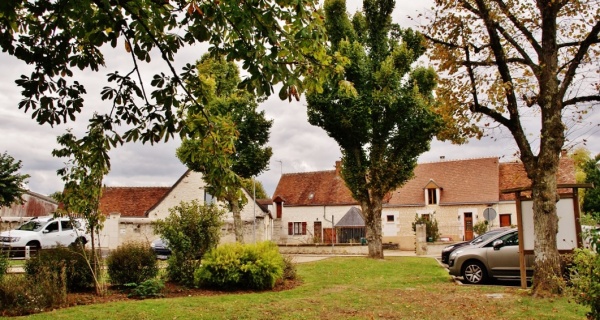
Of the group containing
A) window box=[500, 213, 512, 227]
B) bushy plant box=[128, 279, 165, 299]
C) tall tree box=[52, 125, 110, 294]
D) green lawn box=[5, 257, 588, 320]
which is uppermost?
tall tree box=[52, 125, 110, 294]

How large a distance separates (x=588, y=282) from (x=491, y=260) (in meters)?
8.20

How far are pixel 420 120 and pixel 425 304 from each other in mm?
14321

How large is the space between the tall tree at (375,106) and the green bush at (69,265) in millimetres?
13617

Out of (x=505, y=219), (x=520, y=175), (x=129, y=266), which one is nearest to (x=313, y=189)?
(x=505, y=219)

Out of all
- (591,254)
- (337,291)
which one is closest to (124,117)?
(591,254)

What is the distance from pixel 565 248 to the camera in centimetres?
1217

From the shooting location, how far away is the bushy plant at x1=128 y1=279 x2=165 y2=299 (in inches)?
447

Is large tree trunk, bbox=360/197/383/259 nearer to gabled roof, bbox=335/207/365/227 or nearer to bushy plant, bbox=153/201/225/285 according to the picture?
bushy plant, bbox=153/201/225/285

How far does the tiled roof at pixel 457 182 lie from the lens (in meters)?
41.4

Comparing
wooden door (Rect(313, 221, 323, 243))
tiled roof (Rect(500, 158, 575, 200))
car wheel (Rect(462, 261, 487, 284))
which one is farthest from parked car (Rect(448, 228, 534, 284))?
wooden door (Rect(313, 221, 323, 243))

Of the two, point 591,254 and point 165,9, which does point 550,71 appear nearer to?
point 591,254

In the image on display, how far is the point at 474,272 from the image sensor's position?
47.1 feet

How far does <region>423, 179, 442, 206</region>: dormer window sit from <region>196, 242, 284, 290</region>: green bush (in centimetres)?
3229

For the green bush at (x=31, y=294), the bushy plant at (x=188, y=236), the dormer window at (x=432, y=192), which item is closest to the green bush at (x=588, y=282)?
the green bush at (x=31, y=294)
